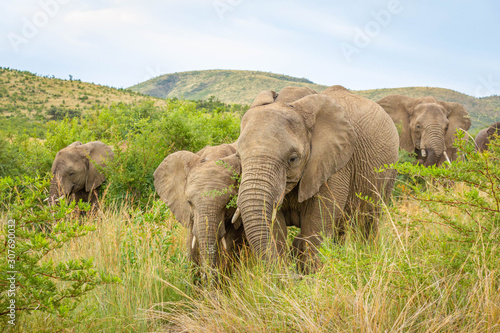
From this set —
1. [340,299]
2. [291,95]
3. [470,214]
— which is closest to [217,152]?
[291,95]

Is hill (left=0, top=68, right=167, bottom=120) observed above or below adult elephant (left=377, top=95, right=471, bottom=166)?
above

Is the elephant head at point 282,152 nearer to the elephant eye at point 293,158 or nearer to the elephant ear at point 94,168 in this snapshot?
the elephant eye at point 293,158

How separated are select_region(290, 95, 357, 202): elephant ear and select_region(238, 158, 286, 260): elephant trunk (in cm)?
52

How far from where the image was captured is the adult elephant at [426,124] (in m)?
13.0

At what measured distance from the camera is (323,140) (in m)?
5.01

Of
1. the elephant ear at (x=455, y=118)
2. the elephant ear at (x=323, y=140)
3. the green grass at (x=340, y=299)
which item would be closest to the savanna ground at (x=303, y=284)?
the green grass at (x=340, y=299)

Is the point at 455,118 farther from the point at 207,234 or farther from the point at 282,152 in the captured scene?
the point at 207,234

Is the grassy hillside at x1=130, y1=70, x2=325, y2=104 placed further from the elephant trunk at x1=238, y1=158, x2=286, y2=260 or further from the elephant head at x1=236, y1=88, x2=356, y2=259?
the elephant trunk at x1=238, y1=158, x2=286, y2=260

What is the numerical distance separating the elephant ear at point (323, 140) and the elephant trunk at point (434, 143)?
8.67 m

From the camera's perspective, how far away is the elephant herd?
174 inches

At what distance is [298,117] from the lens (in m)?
4.86

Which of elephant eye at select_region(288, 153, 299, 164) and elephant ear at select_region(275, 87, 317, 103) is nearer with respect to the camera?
elephant eye at select_region(288, 153, 299, 164)

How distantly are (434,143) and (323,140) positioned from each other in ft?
29.6

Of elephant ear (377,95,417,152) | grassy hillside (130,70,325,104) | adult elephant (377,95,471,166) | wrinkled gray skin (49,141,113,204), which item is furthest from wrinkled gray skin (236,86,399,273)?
grassy hillside (130,70,325,104)
